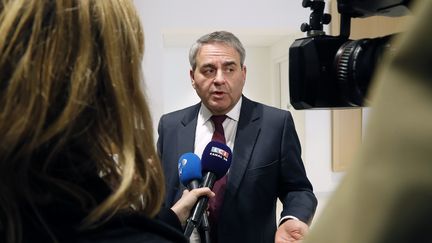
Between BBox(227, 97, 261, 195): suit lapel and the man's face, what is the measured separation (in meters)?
0.06

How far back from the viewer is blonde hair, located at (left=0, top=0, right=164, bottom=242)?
1.52 feet

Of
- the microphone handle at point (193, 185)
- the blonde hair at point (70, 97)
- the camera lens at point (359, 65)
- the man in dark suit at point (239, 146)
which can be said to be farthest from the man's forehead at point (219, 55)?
the blonde hair at point (70, 97)

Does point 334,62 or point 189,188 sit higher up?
point 334,62

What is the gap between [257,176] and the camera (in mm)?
1336

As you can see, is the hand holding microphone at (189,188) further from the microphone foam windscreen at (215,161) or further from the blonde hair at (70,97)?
the blonde hair at (70,97)

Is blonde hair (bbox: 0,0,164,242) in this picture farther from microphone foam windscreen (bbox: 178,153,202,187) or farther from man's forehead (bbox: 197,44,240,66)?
man's forehead (bbox: 197,44,240,66)

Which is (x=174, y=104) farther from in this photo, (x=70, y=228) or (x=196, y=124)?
(x=70, y=228)

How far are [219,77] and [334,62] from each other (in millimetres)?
659

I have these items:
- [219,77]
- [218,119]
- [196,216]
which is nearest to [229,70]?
[219,77]

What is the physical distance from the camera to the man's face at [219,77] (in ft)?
4.58

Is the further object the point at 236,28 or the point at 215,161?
the point at 236,28

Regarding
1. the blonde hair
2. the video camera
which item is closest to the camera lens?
the video camera

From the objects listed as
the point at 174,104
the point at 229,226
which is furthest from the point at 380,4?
the point at 174,104

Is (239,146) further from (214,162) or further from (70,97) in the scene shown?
(70,97)
